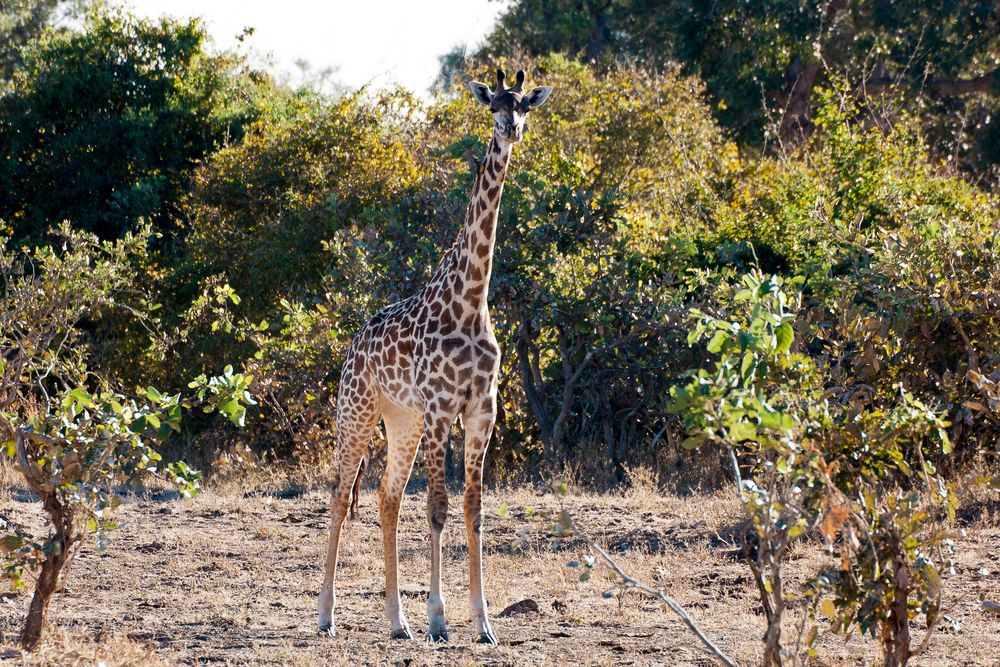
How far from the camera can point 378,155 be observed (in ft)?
47.9

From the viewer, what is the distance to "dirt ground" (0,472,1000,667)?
610 cm

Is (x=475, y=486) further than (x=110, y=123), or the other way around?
(x=110, y=123)

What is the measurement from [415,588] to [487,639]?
5.01 feet

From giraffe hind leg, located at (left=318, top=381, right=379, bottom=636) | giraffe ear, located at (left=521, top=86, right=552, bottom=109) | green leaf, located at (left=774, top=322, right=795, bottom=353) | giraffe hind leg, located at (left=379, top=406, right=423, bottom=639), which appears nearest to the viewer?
green leaf, located at (left=774, top=322, right=795, bottom=353)

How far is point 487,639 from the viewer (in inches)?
250

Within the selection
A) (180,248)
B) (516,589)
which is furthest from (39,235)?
(516,589)

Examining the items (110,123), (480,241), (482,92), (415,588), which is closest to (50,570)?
(415,588)

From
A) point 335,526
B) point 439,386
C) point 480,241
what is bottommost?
point 335,526

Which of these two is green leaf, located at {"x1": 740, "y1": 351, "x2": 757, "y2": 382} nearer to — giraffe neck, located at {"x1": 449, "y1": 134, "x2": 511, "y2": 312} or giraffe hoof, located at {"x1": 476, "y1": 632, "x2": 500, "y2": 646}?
giraffe hoof, located at {"x1": 476, "y1": 632, "x2": 500, "y2": 646}

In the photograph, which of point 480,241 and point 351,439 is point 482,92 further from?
point 351,439

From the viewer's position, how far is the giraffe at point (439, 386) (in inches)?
262

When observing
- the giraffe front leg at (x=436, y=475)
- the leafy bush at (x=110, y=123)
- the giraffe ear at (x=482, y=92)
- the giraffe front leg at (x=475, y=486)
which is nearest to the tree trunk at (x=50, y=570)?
the giraffe front leg at (x=436, y=475)

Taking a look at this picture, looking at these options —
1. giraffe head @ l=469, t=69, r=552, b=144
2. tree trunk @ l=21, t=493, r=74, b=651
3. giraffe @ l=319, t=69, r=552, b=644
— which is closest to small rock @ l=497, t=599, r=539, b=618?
giraffe @ l=319, t=69, r=552, b=644

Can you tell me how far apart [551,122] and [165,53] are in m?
5.22
